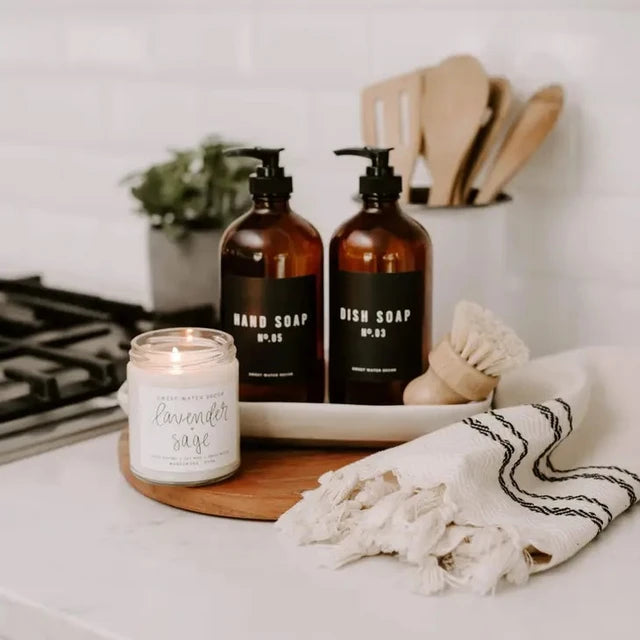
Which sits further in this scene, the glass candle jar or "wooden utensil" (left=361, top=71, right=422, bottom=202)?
"wooden utensil" (left=361, top=71, right=422, bottom=202)

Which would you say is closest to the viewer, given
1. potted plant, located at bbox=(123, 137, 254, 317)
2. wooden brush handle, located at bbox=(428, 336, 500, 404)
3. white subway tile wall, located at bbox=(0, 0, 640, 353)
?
Result: wooden brush handle, located at bbox=(428, 336, 500, 404)

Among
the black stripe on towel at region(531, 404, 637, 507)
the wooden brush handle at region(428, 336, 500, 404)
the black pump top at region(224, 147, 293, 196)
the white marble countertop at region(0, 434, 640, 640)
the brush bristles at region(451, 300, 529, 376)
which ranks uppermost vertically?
the black pump top at region(224, 147, 293, 196)

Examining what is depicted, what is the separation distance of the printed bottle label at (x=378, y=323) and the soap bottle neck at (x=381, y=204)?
56 millimetres

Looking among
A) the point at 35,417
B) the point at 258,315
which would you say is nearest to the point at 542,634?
the point at 258,315

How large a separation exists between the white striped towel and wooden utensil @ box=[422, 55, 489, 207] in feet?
0.88

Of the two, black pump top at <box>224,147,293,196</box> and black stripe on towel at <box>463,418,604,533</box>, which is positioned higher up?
black pump top at <box>224,147,293,196</box>

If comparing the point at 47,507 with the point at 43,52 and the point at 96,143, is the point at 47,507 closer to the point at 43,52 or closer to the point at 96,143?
the point at 96,143

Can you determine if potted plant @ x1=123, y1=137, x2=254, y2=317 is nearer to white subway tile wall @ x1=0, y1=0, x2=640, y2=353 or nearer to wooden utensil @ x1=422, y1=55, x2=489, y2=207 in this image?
white subway tile wall @ x1=0, y1=0, x2=640, y2=353

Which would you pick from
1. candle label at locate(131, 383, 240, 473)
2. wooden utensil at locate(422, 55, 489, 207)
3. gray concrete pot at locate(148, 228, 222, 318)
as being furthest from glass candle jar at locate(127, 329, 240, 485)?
gray concrete pot at locate(148, 228, 222, 318)

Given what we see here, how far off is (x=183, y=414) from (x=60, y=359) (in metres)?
0.35

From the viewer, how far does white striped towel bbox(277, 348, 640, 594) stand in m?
0.74

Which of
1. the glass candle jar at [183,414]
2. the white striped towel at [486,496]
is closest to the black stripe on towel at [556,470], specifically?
the white striped towel at [486,496]

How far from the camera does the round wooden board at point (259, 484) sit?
83 cm

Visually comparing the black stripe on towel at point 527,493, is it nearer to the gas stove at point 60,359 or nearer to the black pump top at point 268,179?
the black pump top at point 268,179
